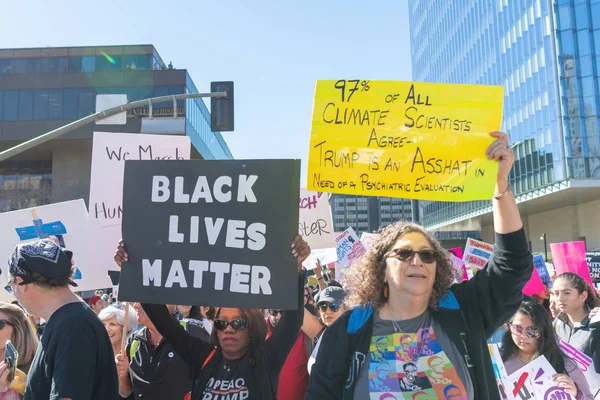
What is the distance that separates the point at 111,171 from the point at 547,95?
35620mm

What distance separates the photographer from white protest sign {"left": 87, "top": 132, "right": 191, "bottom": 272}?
461cm

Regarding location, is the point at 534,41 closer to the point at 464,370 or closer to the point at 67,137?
the point at 67,137

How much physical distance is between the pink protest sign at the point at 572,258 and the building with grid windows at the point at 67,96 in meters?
31.7

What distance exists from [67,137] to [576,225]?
116ft

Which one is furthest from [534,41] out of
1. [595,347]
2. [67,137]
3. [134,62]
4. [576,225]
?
[595,347]

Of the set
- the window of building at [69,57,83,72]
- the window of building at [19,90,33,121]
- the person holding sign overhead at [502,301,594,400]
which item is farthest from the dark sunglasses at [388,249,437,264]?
the window of building at [69,57,83,72]

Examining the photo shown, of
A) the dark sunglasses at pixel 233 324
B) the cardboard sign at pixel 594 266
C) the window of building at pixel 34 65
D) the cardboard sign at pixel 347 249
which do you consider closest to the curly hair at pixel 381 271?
the dark sunglasses at pixel 233 324

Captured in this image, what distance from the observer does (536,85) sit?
36.9m

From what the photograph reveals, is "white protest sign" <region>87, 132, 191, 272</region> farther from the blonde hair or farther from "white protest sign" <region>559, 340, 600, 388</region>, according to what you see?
"white protest sign" <region>559, 340, 600, 388</region>

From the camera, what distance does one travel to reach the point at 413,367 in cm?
247

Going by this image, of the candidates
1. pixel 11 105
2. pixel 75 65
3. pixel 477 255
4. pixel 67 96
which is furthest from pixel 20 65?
pixel 477 255

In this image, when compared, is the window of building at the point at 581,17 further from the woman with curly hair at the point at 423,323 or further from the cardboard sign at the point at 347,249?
the woman with curly hair at the point at 423,323

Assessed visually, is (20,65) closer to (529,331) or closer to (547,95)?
(547,95)

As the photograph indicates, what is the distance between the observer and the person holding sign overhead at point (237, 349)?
123 inches
